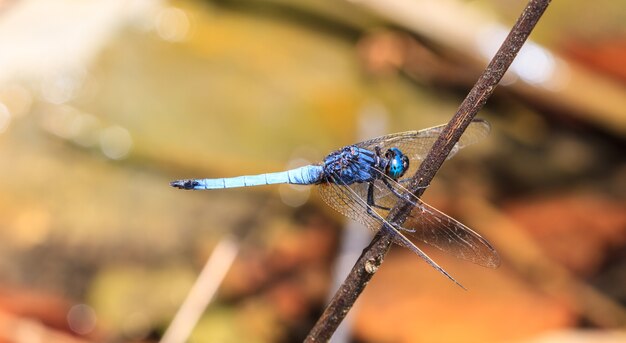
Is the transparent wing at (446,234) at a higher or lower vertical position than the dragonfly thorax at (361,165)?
lower

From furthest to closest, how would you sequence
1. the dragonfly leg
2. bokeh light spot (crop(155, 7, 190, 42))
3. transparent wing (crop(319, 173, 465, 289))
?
bokeh light spot (crop(155, 7, 190, 42)) < transparent wing (crop(319, 173, 465, 289)) < the dragonfly leg

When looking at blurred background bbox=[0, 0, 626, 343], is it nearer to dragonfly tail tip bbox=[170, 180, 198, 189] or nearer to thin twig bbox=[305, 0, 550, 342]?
dragonfly tail tip bbox=[170, 180, 198, 189]

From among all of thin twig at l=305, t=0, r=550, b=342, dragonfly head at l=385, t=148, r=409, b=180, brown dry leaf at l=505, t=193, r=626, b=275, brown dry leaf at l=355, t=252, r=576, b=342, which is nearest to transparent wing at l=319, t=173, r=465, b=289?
dragonfly head at l=385, t=148, r=409, b=180

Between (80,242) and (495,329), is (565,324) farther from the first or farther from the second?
(80,242)

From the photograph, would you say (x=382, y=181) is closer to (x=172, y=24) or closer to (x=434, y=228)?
(x=434, y=228)

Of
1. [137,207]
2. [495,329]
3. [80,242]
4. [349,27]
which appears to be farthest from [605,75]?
[80,242]

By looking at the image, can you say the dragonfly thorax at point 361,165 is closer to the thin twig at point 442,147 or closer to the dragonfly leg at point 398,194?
the dragonfly leg at point 398,194

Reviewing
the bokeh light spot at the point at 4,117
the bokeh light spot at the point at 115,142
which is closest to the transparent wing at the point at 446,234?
the bokeh light spot at the point at 115,142
